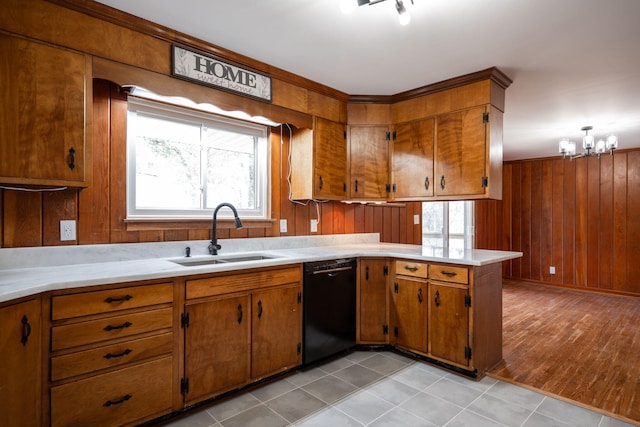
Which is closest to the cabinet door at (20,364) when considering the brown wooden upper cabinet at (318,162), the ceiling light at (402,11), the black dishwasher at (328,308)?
the black dishwasher at (328,308)

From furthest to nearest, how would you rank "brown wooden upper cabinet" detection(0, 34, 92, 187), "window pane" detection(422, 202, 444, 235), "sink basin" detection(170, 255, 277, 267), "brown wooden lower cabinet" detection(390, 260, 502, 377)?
"window pane" detection(422, 202, 444, 235) < "brown wooden lower cabinet" detection(390, 260, 502, 377) < "sink basin" detection(170, 255, 277, 267) < "brown wooden upper cabinet" detection(0, 34, 92, 187)

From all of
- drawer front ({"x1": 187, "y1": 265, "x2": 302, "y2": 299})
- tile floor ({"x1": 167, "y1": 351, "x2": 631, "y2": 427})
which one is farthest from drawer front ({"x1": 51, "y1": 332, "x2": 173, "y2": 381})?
tile floor ({"x1": 167, "y1": 351, "x2": 631, "y2": 427})

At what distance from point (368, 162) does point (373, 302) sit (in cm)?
140

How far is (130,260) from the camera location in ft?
7.54

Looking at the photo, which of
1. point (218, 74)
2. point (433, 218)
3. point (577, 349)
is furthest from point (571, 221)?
point (218, 74)

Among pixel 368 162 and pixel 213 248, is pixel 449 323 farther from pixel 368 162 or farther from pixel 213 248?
pixel 213 248

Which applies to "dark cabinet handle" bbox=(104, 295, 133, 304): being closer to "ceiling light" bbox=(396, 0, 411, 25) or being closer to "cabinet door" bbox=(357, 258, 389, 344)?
"cabinet door" bbox=(357, 258, 389, 344)

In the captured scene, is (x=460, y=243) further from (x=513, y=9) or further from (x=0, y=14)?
(x=0, y=14)

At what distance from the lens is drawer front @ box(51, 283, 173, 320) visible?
165 cm

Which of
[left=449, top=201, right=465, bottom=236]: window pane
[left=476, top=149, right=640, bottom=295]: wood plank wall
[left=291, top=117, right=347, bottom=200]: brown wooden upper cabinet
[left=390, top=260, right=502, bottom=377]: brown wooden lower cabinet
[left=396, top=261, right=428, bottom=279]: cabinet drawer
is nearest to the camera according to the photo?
[left=390, top=260, right=502, bottom=377]: brown wooden lower cabinet

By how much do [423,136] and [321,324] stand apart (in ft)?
6.54

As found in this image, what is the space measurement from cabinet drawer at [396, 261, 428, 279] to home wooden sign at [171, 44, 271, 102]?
5.91ft

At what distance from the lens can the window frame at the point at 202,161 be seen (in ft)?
7.92

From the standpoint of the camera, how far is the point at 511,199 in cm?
670
